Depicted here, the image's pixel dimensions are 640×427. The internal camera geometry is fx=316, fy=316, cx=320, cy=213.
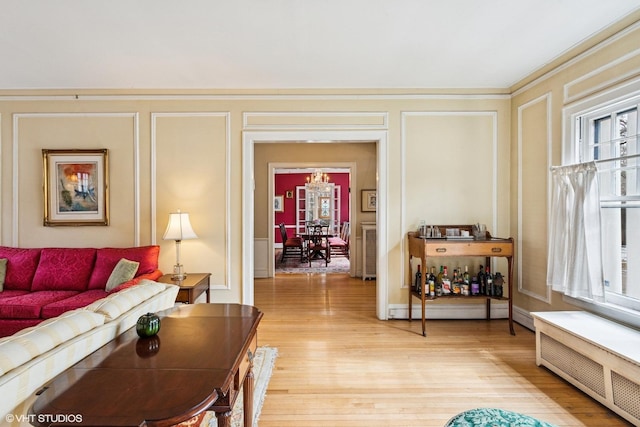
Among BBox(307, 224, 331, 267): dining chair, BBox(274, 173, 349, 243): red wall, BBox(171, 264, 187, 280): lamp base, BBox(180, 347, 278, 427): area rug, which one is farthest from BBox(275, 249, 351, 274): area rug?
BBox(180, 347, 278, 427): area rug

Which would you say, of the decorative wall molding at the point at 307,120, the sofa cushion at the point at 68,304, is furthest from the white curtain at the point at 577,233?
the sofa cushion at the point at 68,304

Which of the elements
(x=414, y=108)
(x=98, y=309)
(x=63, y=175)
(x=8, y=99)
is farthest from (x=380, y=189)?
(x=8, y=99)

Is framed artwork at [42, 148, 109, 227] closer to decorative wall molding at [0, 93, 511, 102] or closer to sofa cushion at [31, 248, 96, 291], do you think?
sofa cushion at [31, 248, 96, 291]

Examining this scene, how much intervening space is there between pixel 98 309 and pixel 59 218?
9.68 feet

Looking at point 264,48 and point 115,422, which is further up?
point 264,48

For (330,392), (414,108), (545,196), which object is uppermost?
(414,108)

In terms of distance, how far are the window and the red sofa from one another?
13.8 ft

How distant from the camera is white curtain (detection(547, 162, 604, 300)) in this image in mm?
2584

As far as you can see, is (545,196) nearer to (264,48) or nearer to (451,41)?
(451,41)

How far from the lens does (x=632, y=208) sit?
8.07ft

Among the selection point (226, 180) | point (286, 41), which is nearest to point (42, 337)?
point (286, 41)

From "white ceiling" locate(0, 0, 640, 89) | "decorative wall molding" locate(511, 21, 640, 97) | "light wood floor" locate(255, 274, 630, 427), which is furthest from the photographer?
"decorative wall molding" locate(511, 21, 640, 97)

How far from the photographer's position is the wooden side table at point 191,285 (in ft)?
10.2

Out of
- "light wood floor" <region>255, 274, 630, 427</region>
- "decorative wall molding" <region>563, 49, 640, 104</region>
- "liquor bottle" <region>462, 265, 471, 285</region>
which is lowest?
"light wood floor" <region>255, 274, 630, 427</region>
